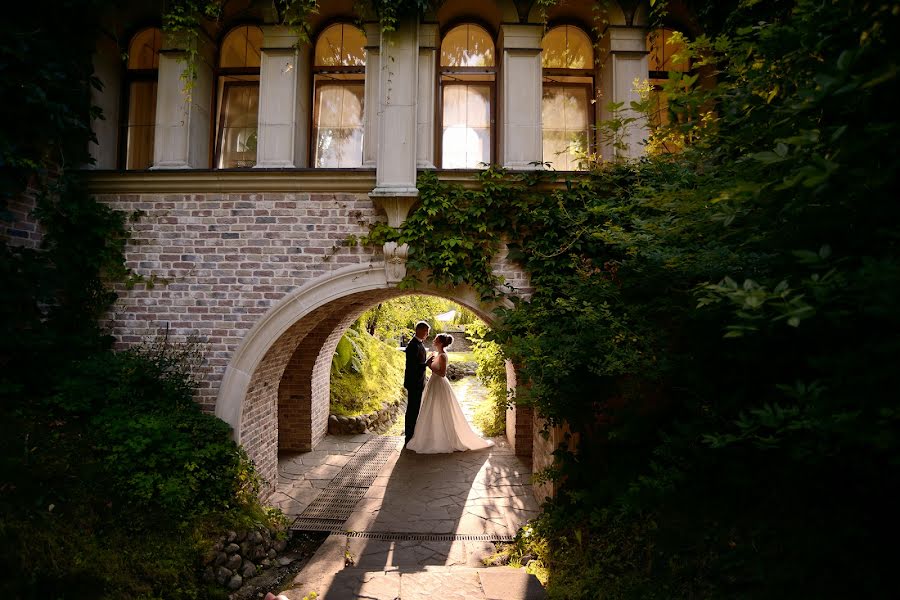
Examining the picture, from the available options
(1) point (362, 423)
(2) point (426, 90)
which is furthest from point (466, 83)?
(1) point (362, 423)

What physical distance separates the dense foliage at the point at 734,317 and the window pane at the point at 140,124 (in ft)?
11.7

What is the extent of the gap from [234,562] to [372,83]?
550cm

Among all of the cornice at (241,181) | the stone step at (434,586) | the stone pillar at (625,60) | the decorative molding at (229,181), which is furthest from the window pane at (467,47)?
the stone step at (434,586)

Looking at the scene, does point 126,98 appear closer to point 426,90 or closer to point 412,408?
point 426,90

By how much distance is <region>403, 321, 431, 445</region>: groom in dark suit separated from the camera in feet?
28.6

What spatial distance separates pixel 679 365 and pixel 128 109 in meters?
7.21

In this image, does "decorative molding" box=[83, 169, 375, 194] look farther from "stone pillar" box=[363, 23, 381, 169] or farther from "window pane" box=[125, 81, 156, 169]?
"window pane" box=[125, 81, 156, 169]

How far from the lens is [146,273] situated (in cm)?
568

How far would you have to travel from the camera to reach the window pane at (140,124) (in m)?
6.28

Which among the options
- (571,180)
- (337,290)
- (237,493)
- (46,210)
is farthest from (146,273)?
(571,180)

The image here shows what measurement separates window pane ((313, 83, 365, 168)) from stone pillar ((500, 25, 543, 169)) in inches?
75.6

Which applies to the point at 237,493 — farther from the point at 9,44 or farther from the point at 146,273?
the point at 9,44

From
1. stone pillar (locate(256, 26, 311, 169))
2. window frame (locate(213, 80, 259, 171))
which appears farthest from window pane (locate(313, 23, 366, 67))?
window frame (locate(213, 80, 259, 171))

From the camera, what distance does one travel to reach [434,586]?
161 inches
